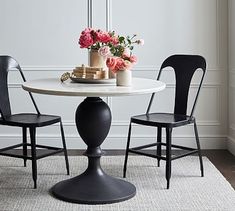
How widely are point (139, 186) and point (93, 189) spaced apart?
0.38 metres

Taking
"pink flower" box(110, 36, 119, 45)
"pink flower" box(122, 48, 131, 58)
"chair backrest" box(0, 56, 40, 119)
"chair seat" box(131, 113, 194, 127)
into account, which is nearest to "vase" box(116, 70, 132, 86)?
"pink flower" box(122, 48, 131, 58)

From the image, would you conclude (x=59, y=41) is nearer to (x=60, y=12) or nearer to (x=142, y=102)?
(x=60, y=12)

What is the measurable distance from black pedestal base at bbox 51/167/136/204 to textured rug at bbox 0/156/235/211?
0.05m

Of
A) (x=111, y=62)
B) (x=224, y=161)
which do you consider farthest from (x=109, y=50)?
(x=224, y=161)

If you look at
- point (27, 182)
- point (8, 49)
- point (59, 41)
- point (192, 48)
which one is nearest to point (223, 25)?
point (192, 48)

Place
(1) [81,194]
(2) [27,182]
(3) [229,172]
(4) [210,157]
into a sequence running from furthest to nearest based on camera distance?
1. (4) [210,157]
2. (3) [229,172]
3. (2) [27,182]
4. (1) [81,194]

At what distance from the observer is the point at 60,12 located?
4770 millimetres

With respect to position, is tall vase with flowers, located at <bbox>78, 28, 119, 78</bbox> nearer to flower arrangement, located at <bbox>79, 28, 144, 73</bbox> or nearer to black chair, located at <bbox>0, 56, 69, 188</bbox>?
flower arrangement, located at <bbox>79, 28, 144, 73</bbox>

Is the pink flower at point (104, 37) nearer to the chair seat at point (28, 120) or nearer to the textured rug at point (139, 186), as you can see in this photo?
the chair seat at point (28, 120)

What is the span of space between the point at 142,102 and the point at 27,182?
4.96 ft

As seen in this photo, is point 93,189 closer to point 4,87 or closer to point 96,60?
point 96,60

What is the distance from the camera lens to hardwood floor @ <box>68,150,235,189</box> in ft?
13.3

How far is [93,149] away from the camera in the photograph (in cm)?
359

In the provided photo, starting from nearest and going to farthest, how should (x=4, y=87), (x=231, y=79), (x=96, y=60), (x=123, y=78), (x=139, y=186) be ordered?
(x=123, y=78)
(x=96, y=60)
(x=139, y=186)
(x=4, y=87)
(x=231, y=79)
